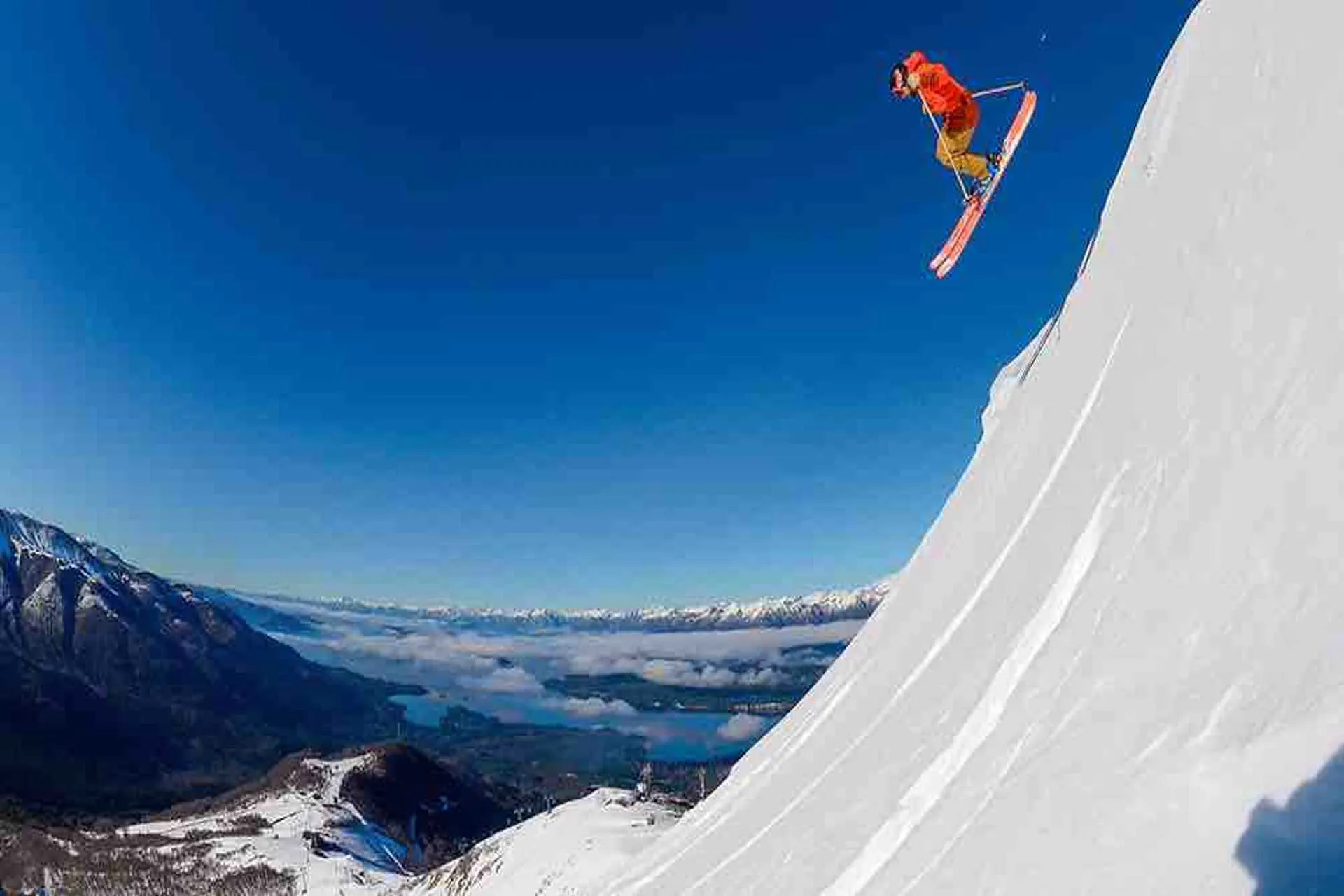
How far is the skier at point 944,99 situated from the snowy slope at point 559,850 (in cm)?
5878

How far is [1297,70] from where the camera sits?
12.3 metres

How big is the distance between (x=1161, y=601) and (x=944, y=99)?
20.5 m

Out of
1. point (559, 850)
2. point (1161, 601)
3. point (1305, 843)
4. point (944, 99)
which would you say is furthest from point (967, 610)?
point (559, 850)

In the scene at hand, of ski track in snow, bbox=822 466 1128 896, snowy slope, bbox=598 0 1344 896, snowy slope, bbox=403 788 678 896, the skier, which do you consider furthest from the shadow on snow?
snowy slope, bbox=403 788 678 896

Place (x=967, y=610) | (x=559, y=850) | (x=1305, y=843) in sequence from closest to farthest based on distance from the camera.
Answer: (x=1305, y=843) < (x=967, y=610) < (x=559, y=850)

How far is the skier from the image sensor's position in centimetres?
2408

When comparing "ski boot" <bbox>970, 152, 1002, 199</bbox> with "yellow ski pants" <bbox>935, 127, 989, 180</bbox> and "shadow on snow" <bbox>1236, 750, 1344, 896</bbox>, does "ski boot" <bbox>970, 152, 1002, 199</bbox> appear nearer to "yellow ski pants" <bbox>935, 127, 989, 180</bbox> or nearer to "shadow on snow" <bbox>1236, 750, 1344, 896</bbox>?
"yellow ski pants" <bbox>935, 127, 989, 180</bbox>

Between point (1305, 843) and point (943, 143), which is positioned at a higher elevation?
point (943, 143)

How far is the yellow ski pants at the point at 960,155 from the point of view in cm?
2595

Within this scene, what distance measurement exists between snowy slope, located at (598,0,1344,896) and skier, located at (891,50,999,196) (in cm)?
581

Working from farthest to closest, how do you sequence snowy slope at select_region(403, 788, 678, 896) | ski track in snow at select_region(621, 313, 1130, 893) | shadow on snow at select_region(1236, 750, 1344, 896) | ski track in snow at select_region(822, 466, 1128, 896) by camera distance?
snowy slope at select_region(403, 788, 678, 896) < ski track in snow at select_region(621, 313, 1130, 893) < ski track in snow at select_region(822, 466, 1128, 896) < shadow on snow at select_region(1236, 750, 1344, 896)

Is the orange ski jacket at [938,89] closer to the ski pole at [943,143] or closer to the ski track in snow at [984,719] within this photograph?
the ski pole at [943,143]

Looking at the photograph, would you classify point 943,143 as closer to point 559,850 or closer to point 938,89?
point 938,89

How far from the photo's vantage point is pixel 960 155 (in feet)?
88.9
